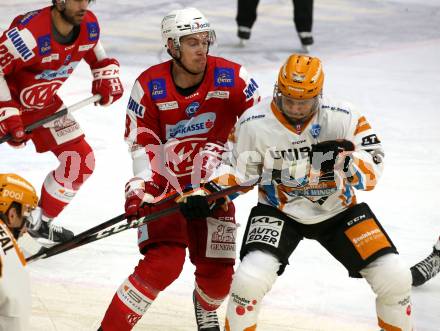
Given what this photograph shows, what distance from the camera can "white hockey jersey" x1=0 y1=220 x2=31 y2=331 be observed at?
309 centimetres

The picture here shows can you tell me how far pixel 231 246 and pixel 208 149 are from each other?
418 millimetres

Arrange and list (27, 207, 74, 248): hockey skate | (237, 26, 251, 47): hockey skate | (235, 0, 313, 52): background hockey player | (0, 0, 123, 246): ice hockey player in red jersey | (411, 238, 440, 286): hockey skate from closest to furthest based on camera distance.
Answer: (411, 238, 440, 286): hockey skate
(0, 0, 123, 246): ice hockey player in red jersey
(27, 207, 74, 248): hockey skate
(235, 0, 313, 52): background hockey player
(237, 26, 251, 47): hockey skate

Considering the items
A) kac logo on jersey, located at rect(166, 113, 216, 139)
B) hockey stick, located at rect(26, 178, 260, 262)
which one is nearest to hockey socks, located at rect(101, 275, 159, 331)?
hockey stick, located at rect(26, 178, 260, 262)

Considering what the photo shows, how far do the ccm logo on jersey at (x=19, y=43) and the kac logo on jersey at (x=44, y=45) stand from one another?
0.06 m

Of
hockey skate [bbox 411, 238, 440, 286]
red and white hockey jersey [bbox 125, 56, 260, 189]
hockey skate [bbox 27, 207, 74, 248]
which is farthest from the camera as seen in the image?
hockey skate [bbox 27, 207, 74, 248]

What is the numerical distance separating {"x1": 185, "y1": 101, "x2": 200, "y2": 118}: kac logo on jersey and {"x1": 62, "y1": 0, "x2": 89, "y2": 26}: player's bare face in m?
0.95

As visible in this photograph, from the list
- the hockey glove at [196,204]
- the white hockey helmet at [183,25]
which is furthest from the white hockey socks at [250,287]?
the white hockey helmet at [183,25]

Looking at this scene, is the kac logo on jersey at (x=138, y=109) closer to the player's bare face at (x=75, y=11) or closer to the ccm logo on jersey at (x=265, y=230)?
the ccm logo on jersey at (x=265, y=230)

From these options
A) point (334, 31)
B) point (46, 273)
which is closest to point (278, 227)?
point (46, 273)

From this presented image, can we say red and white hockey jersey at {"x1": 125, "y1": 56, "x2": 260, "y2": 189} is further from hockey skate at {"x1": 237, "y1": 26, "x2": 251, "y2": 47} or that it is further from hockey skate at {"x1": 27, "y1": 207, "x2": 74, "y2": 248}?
hockey skate at {"x1": 237, "y1": 26, "x2": 251, "y2": 47}

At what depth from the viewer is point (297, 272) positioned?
16.1 ft

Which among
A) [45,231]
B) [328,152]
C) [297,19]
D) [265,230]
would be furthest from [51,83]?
[297,19]

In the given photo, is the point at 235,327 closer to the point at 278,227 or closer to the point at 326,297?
the point at 278,227

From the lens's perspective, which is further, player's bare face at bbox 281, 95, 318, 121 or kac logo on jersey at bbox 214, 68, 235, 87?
kac logo on jersey at bbox 214, 68, 235, 87
